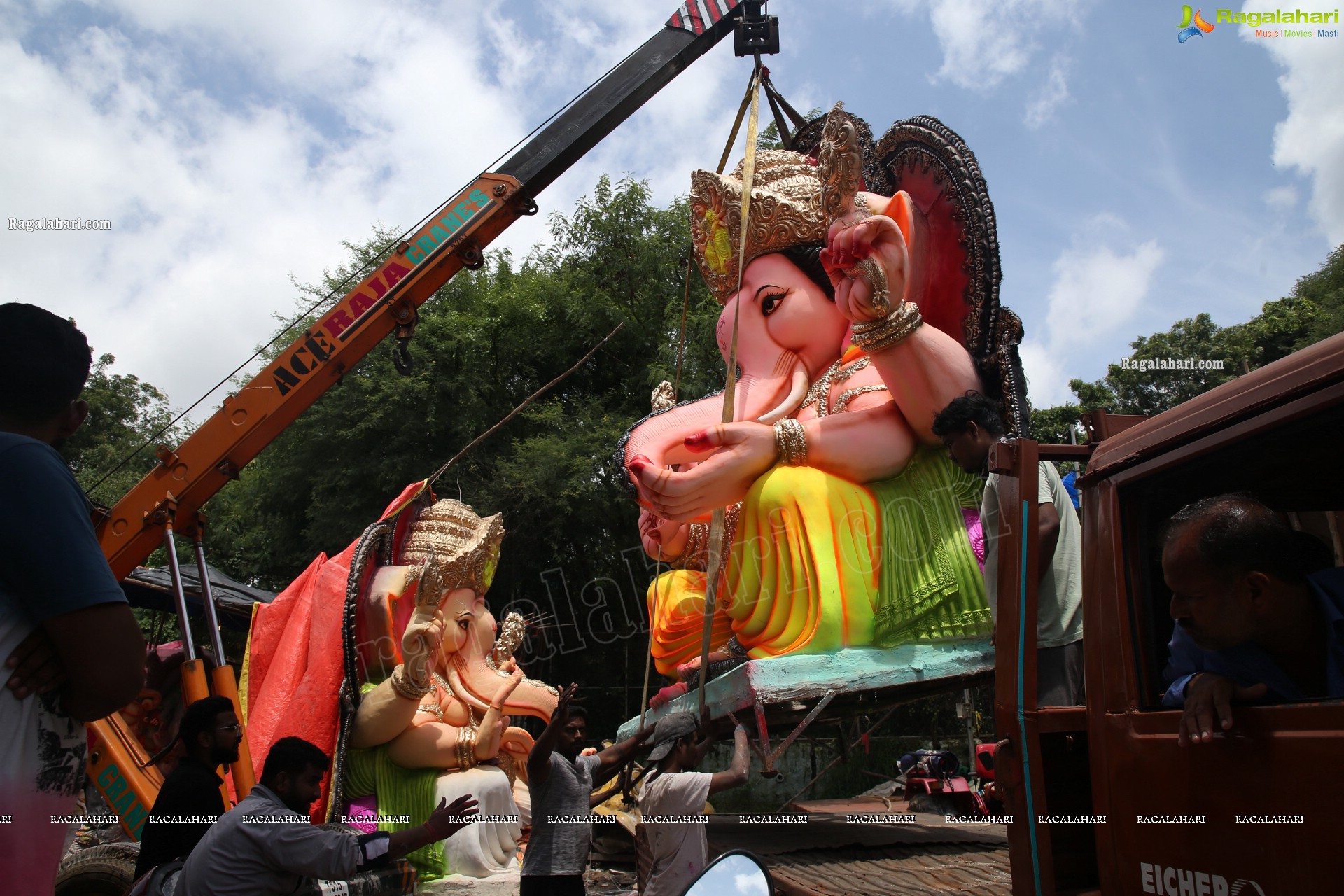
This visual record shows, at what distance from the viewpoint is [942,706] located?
14.9 meters

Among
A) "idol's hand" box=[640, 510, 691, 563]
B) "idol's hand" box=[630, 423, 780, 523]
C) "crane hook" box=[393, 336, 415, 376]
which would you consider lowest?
"idol's hand" box=[640, 510, 691, 563]

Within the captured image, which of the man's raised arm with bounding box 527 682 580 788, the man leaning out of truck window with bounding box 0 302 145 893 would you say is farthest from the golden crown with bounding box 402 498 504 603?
the man leaning out of truck window with bounding box 0 302 145 893

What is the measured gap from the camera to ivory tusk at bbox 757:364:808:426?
549cm

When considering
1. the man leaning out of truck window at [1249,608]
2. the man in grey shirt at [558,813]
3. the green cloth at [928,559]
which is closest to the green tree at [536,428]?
the green cloth at [928,559]

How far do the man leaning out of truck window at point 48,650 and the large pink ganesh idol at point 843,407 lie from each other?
3.62 metres

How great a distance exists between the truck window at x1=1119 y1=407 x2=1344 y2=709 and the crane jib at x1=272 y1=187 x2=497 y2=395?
5167mm

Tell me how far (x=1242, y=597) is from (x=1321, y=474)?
0.46 m

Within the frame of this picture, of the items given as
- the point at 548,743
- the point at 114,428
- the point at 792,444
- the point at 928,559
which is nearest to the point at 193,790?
the point at 548,743

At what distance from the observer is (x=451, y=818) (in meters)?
2.71

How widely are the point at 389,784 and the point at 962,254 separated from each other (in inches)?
205

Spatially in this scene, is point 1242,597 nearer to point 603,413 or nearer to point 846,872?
Result: point 846,872

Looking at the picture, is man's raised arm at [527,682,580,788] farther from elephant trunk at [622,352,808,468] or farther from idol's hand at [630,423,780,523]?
elephant trunk at [622,352,808,468]

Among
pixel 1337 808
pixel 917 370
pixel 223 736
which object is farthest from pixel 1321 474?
pixel 223 736

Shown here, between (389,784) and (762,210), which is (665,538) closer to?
(762,210)
